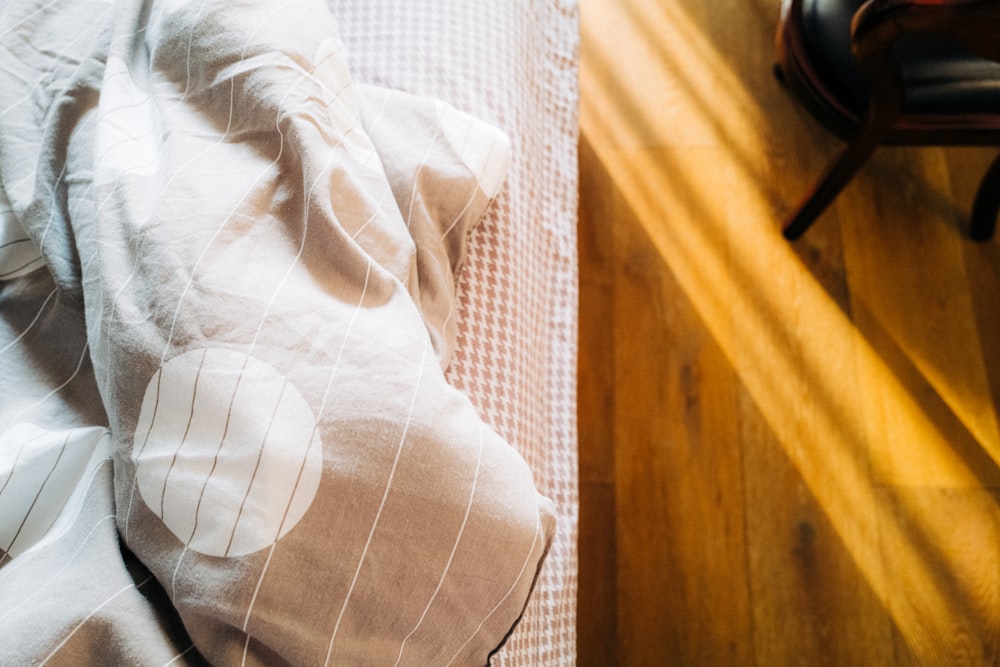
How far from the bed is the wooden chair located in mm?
545

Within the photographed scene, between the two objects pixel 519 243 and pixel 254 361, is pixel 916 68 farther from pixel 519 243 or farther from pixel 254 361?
pixel 254 361

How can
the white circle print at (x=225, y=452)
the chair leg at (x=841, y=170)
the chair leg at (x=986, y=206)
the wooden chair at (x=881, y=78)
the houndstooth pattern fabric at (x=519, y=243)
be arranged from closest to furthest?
the white circle print at (x=225, y=452) → the houndstooth pattern fabric at (x=519, y=243) → the wooden chair at (x=881, y=78) → the chair leg at (x=841, y=170) → the chair leg at (x=986, y=206)

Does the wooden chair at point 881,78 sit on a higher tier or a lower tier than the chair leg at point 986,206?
higher

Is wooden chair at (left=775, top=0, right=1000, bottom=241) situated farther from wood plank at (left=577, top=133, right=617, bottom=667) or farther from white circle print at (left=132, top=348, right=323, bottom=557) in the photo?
white circle print at (left=132, top=348, right=323, bottom=557)

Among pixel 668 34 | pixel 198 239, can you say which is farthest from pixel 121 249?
pixel 668 34

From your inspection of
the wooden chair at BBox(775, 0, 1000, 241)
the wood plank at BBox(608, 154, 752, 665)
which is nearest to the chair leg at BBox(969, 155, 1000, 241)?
the wooden chair at BBox(775, 0, 1000, 241)

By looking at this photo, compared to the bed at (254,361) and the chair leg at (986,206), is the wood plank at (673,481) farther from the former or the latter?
the chair leg at (986,206)

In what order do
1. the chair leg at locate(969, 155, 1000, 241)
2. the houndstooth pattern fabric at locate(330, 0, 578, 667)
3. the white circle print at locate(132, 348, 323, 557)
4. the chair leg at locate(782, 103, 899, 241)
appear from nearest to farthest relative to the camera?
the white circle print at locate(132, 348, 323, 557)
the houndstooth pattern fabric at locate(330, 0, 578, 667)
the chair leg at locate(782, 103, 899, 241)
the chair leg at locate(969, 155, 1000, 241)

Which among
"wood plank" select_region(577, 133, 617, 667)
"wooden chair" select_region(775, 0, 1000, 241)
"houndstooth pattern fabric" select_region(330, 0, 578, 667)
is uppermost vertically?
"wooden chair" select_region(775, 0, 1000, 241)

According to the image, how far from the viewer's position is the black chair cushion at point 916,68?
94cm

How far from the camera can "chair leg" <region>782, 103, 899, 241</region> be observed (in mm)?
972

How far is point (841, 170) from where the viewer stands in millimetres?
1108

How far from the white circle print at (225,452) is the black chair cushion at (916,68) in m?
0.94

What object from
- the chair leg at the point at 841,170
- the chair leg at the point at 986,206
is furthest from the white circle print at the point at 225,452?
the chair leg at the point at 986,206
